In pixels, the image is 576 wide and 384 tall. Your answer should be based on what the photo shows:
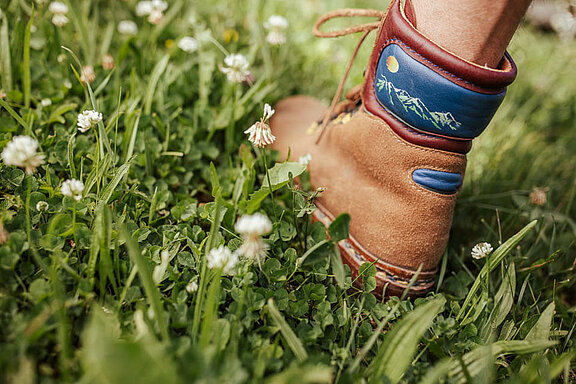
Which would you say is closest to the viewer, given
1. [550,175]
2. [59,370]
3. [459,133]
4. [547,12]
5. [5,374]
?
[5,374]

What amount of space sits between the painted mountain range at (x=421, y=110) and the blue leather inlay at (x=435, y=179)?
14 centimetres

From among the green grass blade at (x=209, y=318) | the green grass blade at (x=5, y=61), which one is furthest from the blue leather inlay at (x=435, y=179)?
the green grass blade at (x=5, y=61)

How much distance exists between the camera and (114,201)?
1.40 metres

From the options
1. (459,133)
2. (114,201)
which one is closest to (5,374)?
(114,201)

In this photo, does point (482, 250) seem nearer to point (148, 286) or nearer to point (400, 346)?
point (400, 346)

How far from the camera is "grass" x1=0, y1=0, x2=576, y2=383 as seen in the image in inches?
40.0

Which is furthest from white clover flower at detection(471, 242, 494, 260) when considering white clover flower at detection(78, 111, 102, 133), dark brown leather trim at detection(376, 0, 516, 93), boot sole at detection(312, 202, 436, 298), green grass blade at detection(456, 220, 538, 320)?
white clover flower at detection(78, 111, 102, 133)

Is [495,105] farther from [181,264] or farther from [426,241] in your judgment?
[181,264]

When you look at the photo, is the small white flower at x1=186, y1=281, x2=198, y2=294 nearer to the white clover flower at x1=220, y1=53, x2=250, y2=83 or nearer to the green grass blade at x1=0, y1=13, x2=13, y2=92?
the white clover flower at x1=220, y1=53, x2=250, y2=83

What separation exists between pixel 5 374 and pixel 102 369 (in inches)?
10.6

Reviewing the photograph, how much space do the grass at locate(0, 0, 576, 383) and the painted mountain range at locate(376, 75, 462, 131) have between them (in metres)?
0.38

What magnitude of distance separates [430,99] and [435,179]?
0.24 m

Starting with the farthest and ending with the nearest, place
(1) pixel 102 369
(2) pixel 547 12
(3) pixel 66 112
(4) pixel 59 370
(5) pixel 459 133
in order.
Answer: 1. (2) pixel 547 12
2. (3) pixel 66 112
3. (5) pixel 459 133
4. (4) pixel 59 370
5. (1) pixel 102 369

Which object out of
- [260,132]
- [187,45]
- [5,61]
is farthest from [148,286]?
[187,45]
